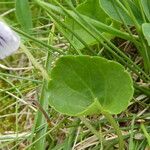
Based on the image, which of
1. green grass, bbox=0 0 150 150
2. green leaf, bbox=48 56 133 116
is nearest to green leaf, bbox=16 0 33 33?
green grass, bbox=0 0 150 150

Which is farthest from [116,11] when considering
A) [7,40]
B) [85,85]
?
[7,40]

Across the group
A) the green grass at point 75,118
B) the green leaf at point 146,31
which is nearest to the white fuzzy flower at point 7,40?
the green grass at point 75,118

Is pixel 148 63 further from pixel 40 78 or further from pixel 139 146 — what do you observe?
pixel 40 78

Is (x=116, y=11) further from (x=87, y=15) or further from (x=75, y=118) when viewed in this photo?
(x=75, y=118)

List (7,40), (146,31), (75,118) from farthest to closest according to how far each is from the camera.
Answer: (75,118), (146,31), (7,40)

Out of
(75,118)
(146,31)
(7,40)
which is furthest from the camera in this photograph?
(75,118)

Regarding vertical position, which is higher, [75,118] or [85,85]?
[85,85]

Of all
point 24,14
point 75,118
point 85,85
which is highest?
point 24,14
